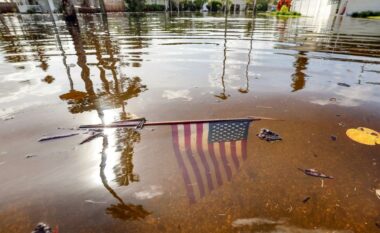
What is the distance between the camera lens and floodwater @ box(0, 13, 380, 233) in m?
1.92

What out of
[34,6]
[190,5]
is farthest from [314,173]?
[190,5]

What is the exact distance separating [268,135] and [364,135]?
1.30 metres

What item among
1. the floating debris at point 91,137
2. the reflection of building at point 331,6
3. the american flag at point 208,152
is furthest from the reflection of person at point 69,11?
the reflection of building at point 331,6

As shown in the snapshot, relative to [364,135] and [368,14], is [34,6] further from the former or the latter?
[368,14]

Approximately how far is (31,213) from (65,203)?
269 mm

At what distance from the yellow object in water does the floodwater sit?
0.38 ft

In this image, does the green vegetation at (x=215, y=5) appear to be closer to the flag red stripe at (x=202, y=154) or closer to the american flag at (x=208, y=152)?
the american flag at (x=208, y=152)

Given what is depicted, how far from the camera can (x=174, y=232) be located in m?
1.79

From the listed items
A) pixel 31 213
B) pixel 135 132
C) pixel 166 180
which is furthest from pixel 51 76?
pixel 166 180

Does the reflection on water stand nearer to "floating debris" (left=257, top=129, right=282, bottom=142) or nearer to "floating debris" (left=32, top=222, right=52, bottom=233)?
"floating debris" (left=257, top=129, right=282, bottom=142)

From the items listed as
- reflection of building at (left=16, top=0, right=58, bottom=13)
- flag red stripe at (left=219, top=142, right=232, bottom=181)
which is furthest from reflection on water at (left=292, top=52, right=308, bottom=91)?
reflection of building at (left=16, top=0, right=58, bottom=13)

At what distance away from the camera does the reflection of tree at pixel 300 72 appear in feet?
15.8

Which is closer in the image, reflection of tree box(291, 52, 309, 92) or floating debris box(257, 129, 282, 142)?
floating debris box(257, 129, 282, 142)

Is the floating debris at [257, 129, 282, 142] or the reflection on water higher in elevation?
the reflection on water
